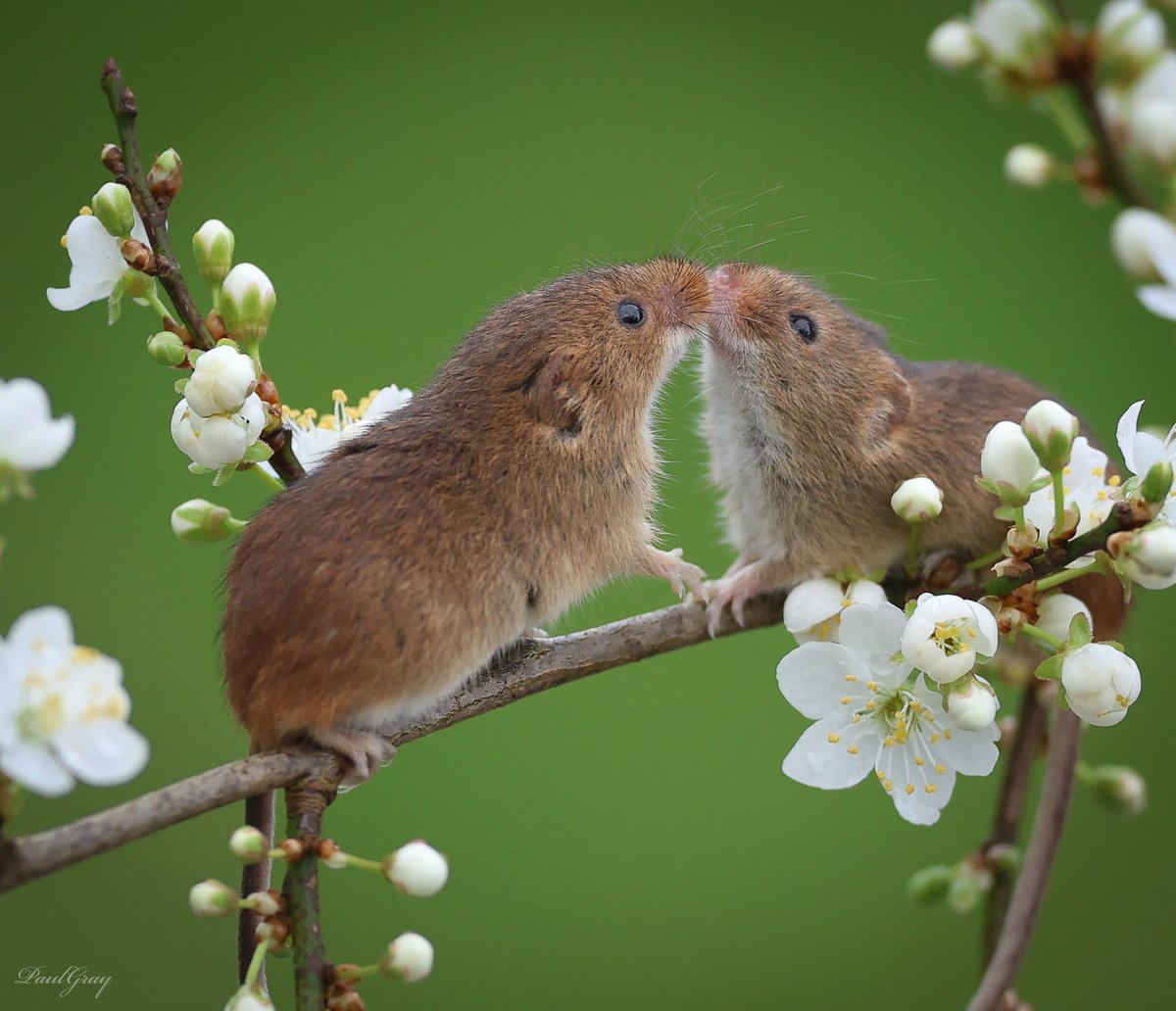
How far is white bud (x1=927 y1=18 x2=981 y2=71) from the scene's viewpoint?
2.81 feet

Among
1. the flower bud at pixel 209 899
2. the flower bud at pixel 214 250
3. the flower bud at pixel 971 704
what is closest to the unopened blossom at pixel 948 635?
the flower bud at pixel 971 704

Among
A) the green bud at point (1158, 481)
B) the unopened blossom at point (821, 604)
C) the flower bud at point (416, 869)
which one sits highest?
the unopened blossom at point (821, 604)

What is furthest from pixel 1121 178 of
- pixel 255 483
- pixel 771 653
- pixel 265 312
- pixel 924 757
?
pixel 255 483

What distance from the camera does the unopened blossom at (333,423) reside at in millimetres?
1339

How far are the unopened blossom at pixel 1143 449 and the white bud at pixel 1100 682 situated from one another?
11 cm

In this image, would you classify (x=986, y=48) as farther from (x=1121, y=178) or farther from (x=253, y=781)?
(x=253, y=781)

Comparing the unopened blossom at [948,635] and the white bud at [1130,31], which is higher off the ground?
the white bud at [1130,31]

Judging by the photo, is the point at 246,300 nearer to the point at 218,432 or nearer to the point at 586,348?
the point at 218,432

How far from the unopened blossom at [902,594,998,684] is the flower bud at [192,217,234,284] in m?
0.63

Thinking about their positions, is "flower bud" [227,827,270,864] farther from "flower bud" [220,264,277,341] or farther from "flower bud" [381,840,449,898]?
"flower bud" [220,264,277,341]

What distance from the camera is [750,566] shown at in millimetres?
1472

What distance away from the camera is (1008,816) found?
1466 millimetres

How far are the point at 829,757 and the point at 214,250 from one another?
0.67 m

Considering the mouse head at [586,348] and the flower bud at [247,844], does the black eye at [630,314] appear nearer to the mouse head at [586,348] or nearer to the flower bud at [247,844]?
the mouse head at [586,348]
